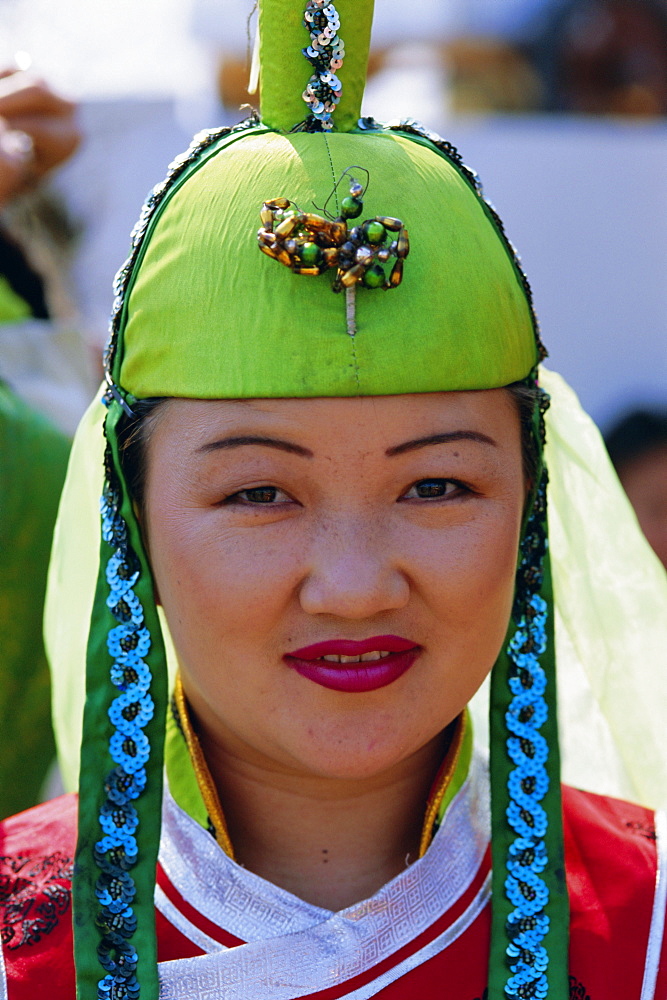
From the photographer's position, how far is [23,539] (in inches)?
93.7

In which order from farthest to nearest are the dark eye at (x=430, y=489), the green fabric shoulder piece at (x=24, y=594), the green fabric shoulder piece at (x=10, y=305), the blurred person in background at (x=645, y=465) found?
the blurred person in background at (x=645, y=465) < the green fabric shoulder piece at (x=10, y=305) < the green fabric shoulder piece at (x=24, y=594) < the dark eye at (x=430, y=489)

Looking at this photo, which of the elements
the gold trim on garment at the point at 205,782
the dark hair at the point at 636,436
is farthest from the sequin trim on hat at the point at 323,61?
the dark hair at the point at 636,436

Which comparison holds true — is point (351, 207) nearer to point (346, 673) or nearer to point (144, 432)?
point (144, 432)

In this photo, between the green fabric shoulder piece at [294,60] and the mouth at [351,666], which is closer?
the mouth at [351,666]

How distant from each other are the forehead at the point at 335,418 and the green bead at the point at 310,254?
0.17 meters

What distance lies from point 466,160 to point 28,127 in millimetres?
2116

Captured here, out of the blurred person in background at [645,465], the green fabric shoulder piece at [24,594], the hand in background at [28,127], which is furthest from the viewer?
the blurred person in background at [645,465]

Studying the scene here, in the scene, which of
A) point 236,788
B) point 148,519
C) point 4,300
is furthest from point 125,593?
point 4,300

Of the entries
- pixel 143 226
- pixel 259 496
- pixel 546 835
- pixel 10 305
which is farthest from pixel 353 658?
pixel 10 305

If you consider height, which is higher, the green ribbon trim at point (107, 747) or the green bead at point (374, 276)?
the green bead at point (374, 276)

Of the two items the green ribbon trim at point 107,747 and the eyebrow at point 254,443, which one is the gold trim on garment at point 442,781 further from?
the eyebrow at point 254,443

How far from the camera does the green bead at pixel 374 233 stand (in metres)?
1.50

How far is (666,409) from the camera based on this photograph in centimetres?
416

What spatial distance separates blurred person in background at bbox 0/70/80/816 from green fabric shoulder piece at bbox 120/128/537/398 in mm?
761
